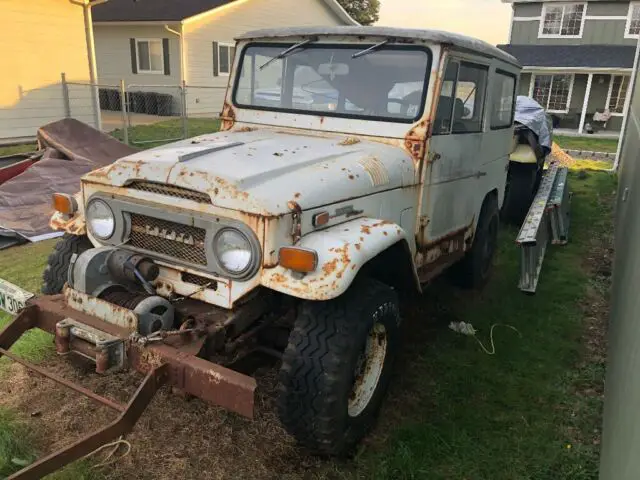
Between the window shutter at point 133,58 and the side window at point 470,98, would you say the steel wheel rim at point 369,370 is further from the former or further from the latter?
the window shutter at point 133,58

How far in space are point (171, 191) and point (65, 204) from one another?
97 cm

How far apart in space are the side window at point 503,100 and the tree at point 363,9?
35.1m

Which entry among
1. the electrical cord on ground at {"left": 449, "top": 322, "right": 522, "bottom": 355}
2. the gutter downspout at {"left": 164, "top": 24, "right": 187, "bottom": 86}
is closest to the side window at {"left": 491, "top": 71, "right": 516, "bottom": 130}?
the electrical cord on ground at {"left": 449, "top": 322, "right": 522, "bottom": 355}

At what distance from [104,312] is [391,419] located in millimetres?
1852

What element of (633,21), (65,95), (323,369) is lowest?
(323,369)

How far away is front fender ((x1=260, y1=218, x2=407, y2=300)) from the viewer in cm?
263

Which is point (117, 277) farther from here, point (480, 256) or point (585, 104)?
point (585, 104)

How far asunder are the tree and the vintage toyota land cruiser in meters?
36.9

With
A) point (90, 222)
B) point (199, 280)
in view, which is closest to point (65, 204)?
point (90, 222)

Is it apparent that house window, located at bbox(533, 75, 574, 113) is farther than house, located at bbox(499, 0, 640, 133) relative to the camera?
Yes

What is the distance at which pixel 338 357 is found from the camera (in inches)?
109

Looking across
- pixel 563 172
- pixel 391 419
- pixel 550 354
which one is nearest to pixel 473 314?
pixel 550 354

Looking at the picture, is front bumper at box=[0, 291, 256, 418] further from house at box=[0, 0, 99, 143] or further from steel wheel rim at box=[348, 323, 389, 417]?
house at box=[0, 0, 99, 143]

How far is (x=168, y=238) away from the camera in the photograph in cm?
308
